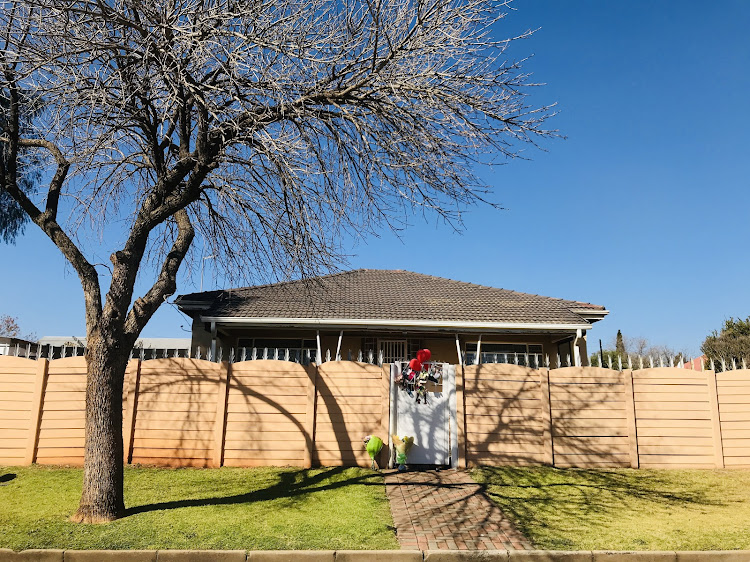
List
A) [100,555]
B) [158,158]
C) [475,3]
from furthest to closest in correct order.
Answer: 1. [158,158]
2. [475,3]
3. [100,555]

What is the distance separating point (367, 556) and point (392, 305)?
412 inches

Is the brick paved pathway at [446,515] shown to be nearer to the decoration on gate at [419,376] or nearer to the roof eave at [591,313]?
the decoration on gate at [419,376]

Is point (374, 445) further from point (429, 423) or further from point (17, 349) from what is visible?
point (17, 349)

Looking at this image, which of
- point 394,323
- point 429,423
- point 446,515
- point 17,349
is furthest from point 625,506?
point 17,349

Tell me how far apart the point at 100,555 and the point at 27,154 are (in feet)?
22.3

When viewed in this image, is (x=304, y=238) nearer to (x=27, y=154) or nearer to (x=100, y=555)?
(x=100, y=555)

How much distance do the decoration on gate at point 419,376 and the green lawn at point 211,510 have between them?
64.0 inches

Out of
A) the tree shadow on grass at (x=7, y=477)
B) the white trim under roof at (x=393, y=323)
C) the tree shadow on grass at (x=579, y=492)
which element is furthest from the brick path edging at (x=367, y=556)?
the white trim under roof at (x=393, y=323)

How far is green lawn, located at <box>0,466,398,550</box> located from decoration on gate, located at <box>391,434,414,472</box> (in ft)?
1.80

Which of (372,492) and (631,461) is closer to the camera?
(372,492)

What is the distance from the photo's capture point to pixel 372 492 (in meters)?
7.93

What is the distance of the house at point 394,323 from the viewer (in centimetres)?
1427

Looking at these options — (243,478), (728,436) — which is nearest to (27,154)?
(243,478)

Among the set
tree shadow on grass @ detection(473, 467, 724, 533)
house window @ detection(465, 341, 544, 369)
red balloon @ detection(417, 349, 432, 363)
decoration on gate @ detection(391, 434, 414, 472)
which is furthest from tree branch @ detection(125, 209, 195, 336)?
house window @ detection(465, 341, 544, 369)
